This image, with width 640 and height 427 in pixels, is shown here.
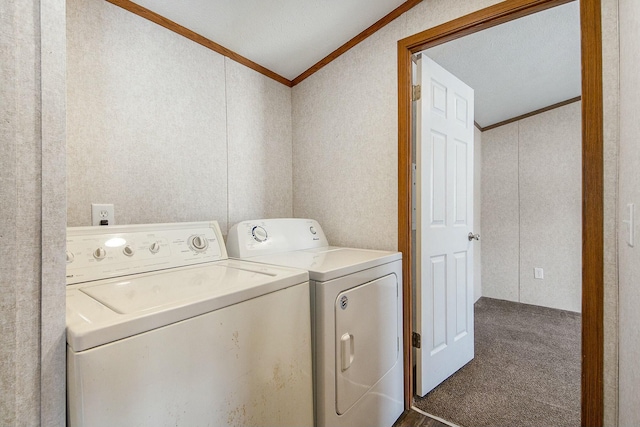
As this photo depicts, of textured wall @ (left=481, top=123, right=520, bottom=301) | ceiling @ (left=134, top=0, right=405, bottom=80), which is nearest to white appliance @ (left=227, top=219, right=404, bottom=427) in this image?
ceiling @ (left=134, top=0, right=405, bottom=80)

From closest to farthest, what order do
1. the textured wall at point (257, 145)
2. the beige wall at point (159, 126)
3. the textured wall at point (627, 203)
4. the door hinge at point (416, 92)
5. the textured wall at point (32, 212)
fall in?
the textured wall at point (32, 212) < the textured wall at point (627, 203) < the beige wall at point (159, 126) < the door hinge at point (416, 92) < the textured wall at point (257, 145)

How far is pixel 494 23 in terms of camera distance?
1.48 metres

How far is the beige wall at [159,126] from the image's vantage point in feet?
4.20

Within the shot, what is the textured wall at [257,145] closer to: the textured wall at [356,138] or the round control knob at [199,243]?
the textured wall at [356,138]

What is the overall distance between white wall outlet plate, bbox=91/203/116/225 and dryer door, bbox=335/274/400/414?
3.47 feet

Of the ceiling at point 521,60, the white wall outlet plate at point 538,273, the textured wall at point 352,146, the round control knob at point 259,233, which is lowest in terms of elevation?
the white wall outlet plate at point 538,273

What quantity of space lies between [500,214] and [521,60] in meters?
1.87

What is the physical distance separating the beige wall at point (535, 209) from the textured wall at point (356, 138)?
2540 millimetres

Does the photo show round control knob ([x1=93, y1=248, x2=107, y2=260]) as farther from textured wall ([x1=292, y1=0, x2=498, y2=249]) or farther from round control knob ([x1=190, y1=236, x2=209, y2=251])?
textured wall ([x1=292, y1=0, x2=498, y2=249])

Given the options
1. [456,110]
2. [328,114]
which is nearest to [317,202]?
[328,114]

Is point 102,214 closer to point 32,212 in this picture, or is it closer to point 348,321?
point 32,212

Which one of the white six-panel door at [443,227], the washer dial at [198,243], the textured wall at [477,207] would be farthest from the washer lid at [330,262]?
the textured wall at [477,207]

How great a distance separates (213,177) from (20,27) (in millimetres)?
1180

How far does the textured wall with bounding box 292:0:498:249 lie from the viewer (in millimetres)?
1764
